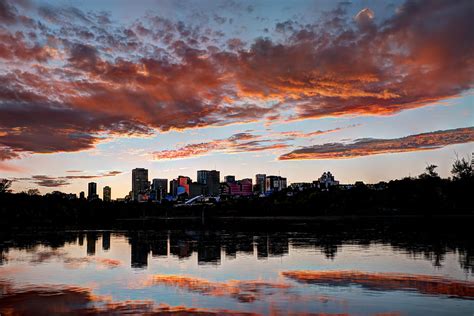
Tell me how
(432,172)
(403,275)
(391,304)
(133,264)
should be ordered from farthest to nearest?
(432,172), (133,264), (403,275), (391,304)

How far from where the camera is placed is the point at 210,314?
715 inches

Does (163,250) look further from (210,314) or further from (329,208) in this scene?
(329,208)

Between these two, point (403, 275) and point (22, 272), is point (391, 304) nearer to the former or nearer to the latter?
point (403, 275)

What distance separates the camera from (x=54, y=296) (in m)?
22.6

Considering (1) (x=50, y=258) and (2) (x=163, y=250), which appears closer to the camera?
(1) (x=50, y=258)

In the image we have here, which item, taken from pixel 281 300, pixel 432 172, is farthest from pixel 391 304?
pixel 432 172

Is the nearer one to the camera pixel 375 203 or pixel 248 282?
pixel 248 282

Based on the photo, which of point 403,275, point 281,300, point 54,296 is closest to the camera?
point 281,300

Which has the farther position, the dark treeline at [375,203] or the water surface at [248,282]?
the dark treeline at [375,203]

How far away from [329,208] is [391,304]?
172 m

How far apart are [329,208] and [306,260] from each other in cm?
15693

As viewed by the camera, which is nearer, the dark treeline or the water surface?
the water surface

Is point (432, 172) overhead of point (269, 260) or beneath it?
overhead

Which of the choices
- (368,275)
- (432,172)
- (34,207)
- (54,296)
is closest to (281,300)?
(368,275)
